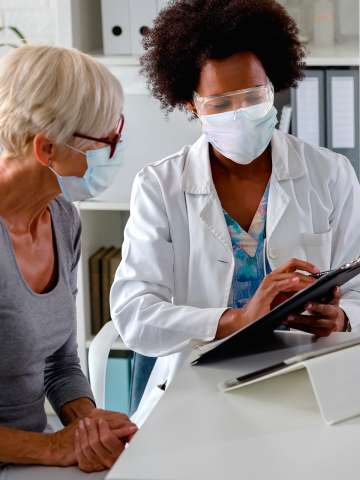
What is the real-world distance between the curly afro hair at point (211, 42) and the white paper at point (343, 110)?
1.74 feet

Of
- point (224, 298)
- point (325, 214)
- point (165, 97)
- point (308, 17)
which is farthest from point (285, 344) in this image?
point (308, 17)

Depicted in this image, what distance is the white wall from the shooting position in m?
2.99

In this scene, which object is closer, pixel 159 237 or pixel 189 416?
pixel 189 416

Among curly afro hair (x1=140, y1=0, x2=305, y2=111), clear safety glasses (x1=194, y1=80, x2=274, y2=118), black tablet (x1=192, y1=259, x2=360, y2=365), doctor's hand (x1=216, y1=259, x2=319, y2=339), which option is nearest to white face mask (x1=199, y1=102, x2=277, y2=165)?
clear safety glasses (x1=194, y1=80, x2=274, y2=118)

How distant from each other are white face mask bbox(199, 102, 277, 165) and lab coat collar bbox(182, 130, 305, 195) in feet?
0.15

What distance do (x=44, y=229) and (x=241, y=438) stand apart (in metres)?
0.73

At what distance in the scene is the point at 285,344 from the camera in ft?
4.38

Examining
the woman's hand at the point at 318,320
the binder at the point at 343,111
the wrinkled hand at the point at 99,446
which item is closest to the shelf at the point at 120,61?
the binder at the point at 343,111

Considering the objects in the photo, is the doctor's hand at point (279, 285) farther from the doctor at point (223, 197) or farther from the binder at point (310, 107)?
the binder at point (310, 107)

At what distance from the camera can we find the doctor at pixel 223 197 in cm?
176

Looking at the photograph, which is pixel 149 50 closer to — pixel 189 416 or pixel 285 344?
pixel 285 344

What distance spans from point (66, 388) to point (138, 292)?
0.25 metres

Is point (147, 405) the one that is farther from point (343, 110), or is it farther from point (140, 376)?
point (343, 110)

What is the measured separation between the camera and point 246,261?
70.6 inches
